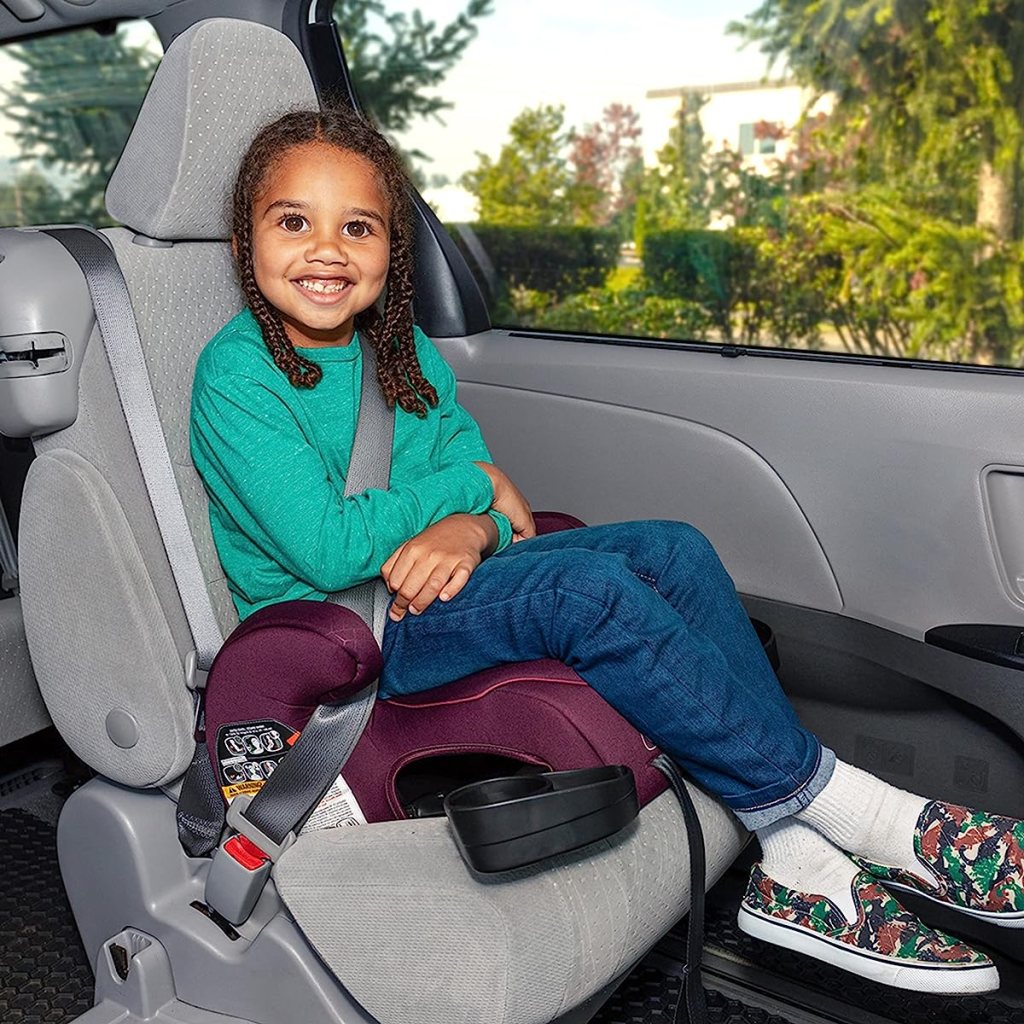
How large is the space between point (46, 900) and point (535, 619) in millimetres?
1107

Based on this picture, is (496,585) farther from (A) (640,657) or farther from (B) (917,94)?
(B) (917,94)

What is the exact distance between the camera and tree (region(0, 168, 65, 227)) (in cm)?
412

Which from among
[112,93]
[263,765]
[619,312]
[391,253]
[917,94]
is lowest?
[263,765]

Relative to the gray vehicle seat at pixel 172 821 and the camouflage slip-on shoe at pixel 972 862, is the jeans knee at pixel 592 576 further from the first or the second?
the camouflage slip-on shoe at pixel 972 862

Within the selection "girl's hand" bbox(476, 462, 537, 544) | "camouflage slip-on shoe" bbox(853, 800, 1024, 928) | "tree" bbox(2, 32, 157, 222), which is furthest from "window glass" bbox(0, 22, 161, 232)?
"camouflage slip-on shoe" bbox(853, 800, 1024, 928)

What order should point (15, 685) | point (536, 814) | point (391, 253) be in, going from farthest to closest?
point (15, 685)
point (391, 253)
point (536, 814)

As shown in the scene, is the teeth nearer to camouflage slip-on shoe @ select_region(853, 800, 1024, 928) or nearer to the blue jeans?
the blue jeans

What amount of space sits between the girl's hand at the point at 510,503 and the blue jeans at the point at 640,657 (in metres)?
0.25

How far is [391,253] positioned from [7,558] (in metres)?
0.98

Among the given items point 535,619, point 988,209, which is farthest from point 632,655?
point 988,209

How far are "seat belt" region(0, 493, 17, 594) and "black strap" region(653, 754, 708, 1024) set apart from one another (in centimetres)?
131

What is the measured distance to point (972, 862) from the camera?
57.2 inches

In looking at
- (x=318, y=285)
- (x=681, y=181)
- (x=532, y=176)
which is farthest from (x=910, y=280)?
(x=318, y=285)

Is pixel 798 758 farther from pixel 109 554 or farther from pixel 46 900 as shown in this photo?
pixel 46 900
